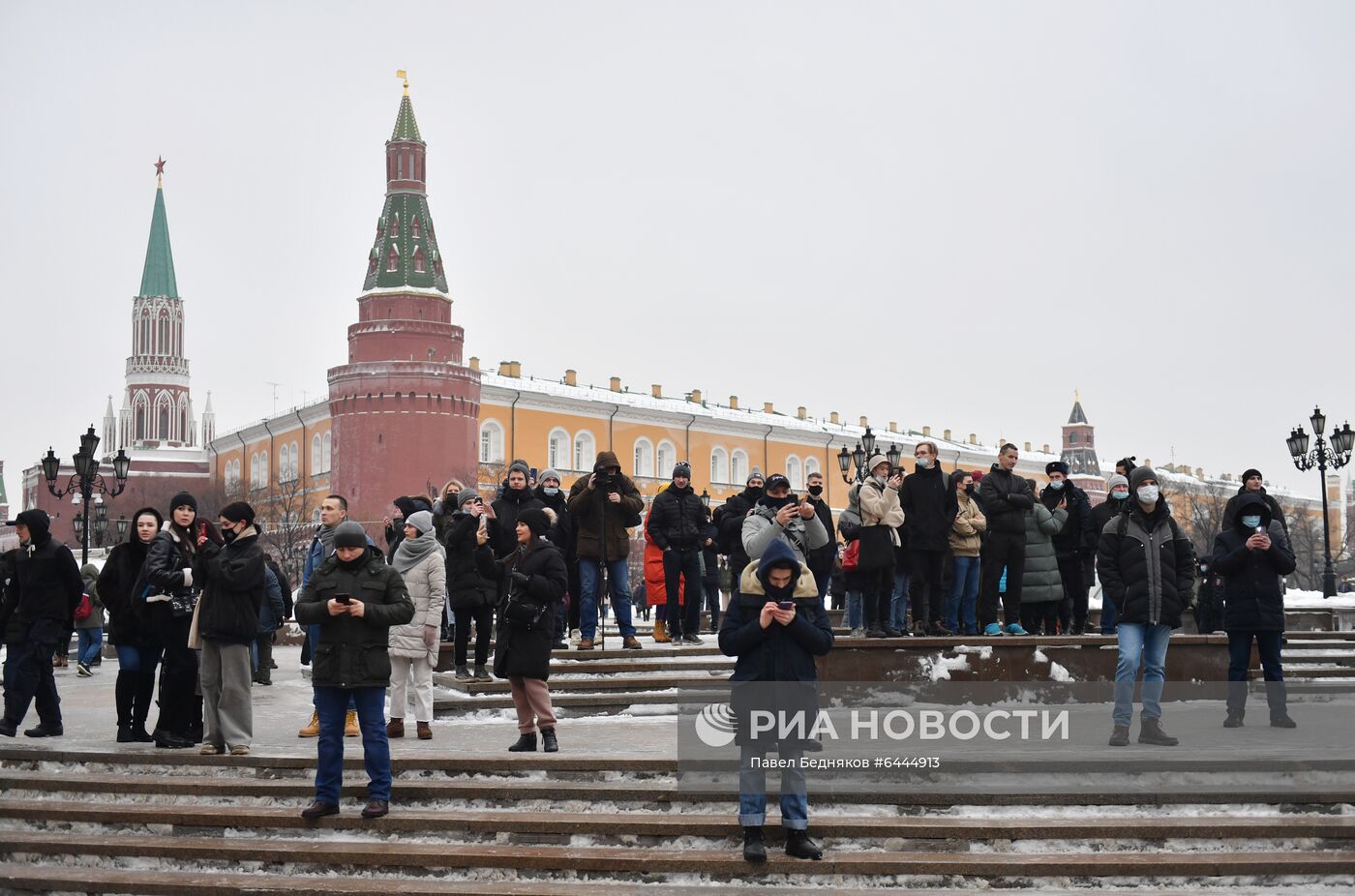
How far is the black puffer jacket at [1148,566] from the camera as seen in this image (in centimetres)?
834

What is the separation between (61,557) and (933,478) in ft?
21.2

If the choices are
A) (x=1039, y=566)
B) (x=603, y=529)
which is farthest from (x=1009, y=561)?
(x=603, y=529)

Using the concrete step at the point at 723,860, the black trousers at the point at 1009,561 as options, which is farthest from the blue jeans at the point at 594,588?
the concrete step at the point at 723,860

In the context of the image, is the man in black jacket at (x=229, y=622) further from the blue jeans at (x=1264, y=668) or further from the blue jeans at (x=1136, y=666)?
the blue jeans at (x=1264, y=668)

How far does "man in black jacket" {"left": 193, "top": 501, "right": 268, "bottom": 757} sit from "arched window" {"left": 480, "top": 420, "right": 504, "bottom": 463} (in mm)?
56192

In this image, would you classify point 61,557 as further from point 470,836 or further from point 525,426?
point 525,426

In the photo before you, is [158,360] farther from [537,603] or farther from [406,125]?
[537,603]

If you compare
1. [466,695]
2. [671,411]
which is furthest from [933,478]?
[671,411]

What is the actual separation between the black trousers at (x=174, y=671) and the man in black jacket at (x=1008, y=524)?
20.6 ft

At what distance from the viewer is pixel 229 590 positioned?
26.6ft

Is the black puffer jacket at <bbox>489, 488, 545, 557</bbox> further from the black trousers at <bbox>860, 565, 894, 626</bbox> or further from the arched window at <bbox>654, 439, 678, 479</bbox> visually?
the arched window at <bbox>654, 439, 678, 479</bbox>

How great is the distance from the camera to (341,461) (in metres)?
61.0

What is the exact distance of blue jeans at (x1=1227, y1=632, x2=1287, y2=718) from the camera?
29.7 feet

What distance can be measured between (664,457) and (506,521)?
5930cm
